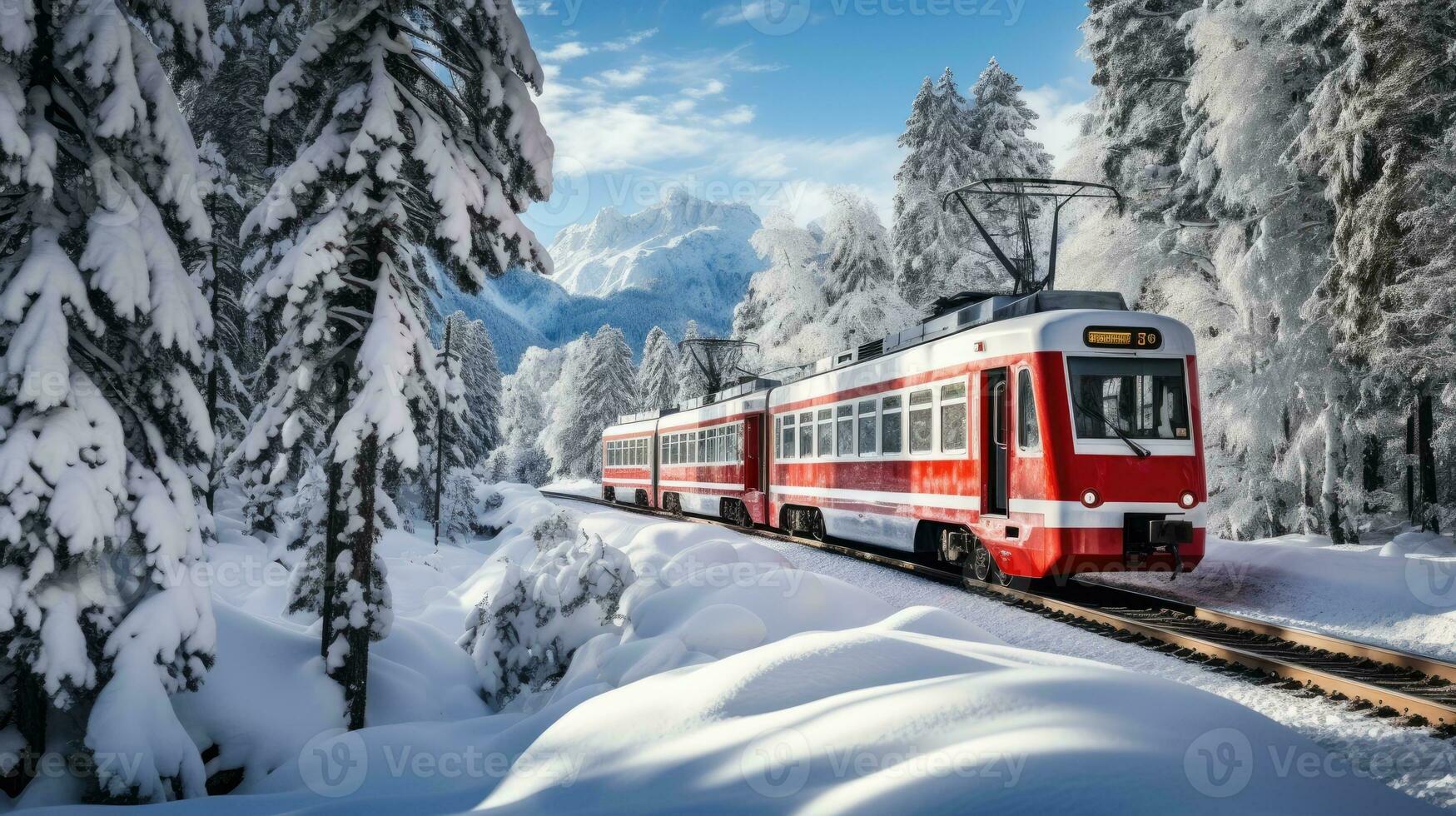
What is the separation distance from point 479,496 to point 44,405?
119 ft

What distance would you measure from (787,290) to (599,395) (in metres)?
33.2

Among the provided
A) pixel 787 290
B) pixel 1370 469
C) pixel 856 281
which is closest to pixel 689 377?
pixel 787 290

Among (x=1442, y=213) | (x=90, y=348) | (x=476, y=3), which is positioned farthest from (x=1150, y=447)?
(x=90, y=348)

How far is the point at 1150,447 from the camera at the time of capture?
381 inches

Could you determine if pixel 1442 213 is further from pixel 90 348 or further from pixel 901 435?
pixel 90 348

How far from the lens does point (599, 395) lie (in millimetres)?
64188

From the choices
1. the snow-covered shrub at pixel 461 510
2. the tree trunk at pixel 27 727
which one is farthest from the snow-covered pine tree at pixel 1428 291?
the snow-covered shrub at pixel 461 510

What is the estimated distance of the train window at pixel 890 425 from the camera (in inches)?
516

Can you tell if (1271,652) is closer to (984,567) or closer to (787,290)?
(984,567)

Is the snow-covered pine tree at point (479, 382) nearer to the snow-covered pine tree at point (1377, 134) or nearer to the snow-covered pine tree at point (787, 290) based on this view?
the snow-covered pine tree at point (787, 290)

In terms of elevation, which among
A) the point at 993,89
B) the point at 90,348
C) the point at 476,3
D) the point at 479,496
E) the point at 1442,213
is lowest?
the point at 479,496

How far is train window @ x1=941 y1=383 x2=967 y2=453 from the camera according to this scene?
11180 mm

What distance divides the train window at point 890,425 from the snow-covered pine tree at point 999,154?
652 inches

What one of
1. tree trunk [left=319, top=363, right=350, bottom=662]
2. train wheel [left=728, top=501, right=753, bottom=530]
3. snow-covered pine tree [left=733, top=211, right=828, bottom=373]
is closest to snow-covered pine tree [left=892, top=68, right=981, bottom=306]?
snow-covered pine tree [left=733, top=211, right=828, bottom=373]
